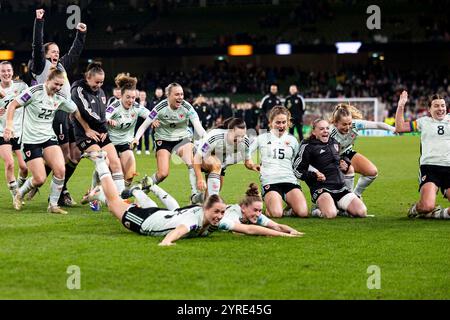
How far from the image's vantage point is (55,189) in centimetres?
1173

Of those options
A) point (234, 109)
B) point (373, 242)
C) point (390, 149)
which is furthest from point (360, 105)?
point (373, 242)

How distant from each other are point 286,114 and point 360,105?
30622 millimetres

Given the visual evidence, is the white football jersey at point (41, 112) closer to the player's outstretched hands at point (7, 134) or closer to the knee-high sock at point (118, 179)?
the player's outstretched hands at point (7, 134)

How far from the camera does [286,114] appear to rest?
1188 cm

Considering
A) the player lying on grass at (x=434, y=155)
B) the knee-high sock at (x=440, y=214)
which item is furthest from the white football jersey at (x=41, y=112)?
the knee-high sock at (x=440, y=214)

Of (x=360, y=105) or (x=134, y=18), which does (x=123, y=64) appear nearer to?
(x=134, y=18)

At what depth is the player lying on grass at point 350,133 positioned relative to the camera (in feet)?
40.0

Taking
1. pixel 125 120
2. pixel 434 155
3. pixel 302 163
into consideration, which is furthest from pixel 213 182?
pixel 434 155

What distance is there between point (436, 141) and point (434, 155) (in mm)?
196

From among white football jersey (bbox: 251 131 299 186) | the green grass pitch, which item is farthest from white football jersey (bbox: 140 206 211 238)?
white football jersey (bbox: 251 131 299 186)

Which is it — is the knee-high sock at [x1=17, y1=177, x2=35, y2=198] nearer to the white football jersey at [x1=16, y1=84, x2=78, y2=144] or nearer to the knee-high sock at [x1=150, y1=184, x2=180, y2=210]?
the white football jersey at [x1=16, y1=84, x2=78, y2=144]

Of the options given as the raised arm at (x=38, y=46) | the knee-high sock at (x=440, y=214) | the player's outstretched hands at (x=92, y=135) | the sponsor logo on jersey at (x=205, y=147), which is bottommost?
the knee-high sock at (x=440, y=214)

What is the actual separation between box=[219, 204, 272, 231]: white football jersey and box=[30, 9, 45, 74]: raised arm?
4052mm

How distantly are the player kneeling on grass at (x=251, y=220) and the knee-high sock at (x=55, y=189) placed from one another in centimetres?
319
